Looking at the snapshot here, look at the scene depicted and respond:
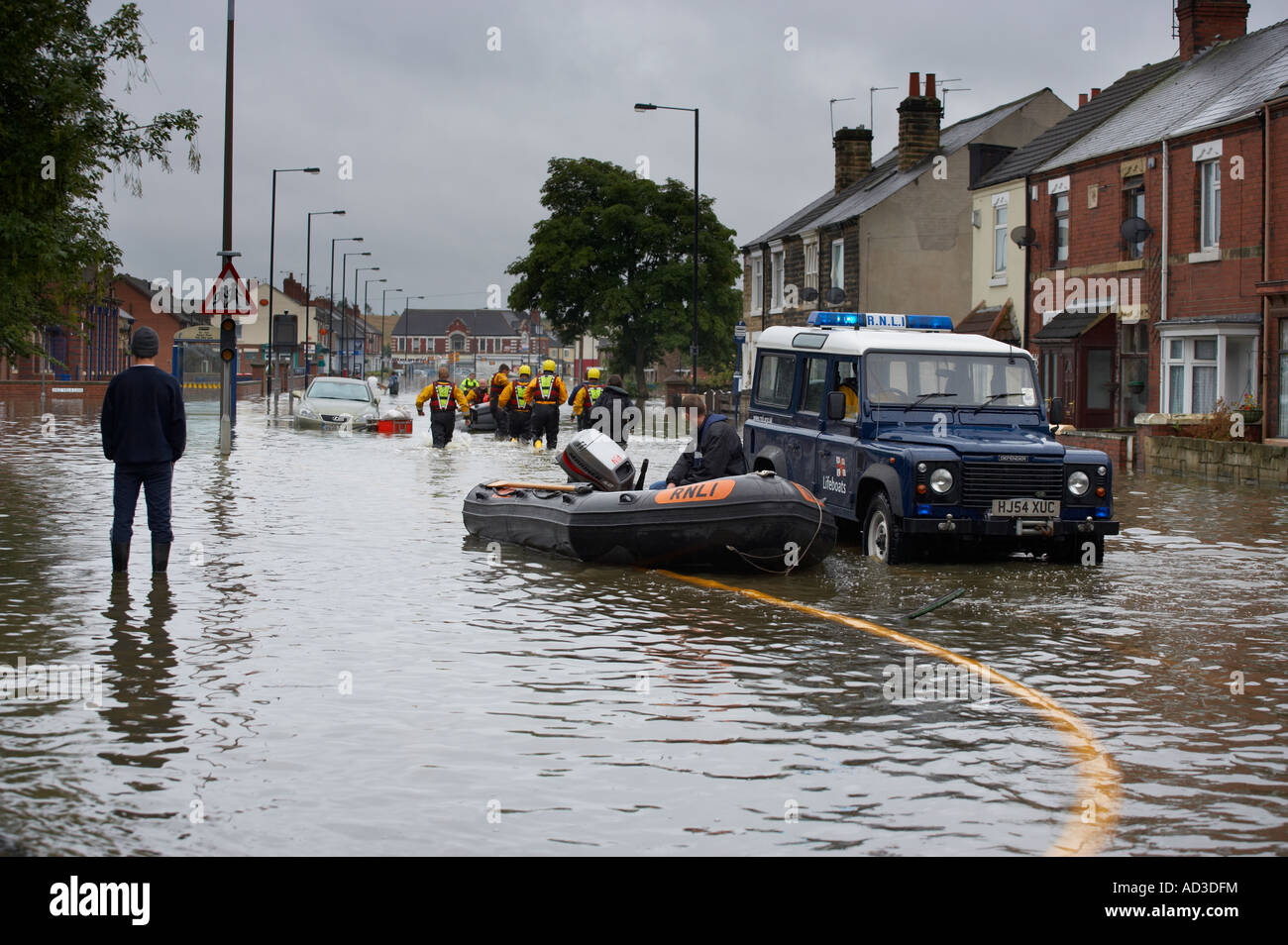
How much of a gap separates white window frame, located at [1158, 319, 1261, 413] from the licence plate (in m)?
16.7

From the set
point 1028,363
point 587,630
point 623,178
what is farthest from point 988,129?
point 587,630

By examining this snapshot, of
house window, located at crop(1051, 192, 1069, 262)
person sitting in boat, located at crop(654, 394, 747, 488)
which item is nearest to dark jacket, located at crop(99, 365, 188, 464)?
person sitting in boat, located at crop(654, 394, 747, 488)

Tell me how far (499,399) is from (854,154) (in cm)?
2728

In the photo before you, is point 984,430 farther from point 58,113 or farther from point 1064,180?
point 1064,180

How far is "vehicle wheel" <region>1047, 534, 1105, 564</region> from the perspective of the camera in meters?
13.6

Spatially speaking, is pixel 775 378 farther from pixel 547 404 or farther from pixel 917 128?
pixel 917 128

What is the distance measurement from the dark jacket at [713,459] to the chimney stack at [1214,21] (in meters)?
27.4

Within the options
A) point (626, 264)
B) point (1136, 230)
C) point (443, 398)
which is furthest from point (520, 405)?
point (626, 264)

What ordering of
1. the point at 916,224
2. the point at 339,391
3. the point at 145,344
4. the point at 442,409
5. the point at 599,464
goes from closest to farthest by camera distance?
the point at 145,344, the point at 599,464, the point at 442,409, the point at 339,391, the point at 916,224

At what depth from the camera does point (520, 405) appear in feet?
112

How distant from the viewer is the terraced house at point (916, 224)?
47875mm

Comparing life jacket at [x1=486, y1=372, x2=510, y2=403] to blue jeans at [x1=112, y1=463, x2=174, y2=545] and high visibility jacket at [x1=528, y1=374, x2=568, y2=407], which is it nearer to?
high visibility jacket at [x1=528, y1=374, x2=568, y2=407]

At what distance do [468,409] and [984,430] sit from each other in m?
29.6
